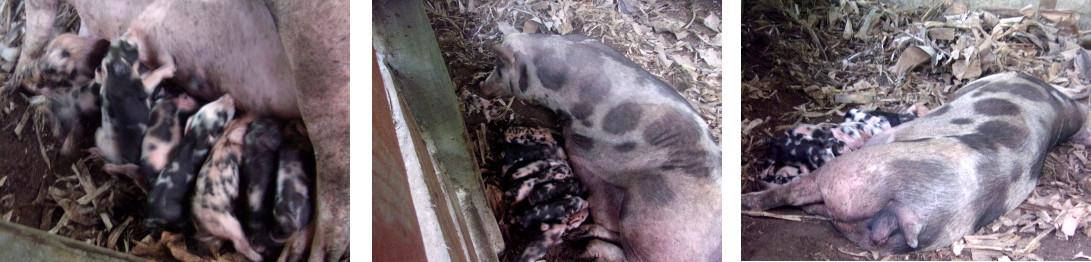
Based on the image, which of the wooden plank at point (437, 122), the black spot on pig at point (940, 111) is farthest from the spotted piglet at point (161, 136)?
the black spot on pig at point (940, 111)

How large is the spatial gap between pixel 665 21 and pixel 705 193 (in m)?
0.40

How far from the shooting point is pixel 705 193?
147 cm

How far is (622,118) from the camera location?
154 cm

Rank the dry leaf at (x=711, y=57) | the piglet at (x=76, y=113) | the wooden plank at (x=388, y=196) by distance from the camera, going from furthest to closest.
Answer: the dry leaf at (x=711, y=57) < the wooden plank at (x=388, y=196) < the piglet at (x=76, y=113)

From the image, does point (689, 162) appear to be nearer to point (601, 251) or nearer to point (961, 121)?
point (601, 251)

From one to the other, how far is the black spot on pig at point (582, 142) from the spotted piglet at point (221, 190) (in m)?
0.71

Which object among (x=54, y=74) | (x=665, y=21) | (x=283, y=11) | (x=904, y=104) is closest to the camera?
(x=54, y=74)

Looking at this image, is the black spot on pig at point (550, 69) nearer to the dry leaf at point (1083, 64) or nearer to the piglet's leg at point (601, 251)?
the piglet's leg at point (601, 251)

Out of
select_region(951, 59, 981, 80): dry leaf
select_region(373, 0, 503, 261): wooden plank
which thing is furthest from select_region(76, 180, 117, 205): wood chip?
select_region(951, 59, 981, 80): dry leaf

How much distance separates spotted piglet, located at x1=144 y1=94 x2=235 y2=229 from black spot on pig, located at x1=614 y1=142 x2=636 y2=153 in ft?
2.72

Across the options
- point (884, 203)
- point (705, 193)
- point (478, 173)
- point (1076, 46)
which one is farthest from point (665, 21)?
point (1076, 46)

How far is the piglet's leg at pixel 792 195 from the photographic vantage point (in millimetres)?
1583

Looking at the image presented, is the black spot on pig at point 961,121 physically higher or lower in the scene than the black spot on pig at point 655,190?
higher

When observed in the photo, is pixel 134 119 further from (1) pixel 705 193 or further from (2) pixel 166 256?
(1) pixel 705 193
